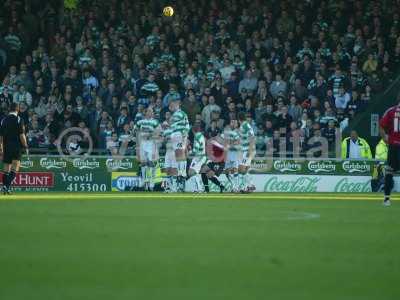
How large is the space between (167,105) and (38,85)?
4.25 meters

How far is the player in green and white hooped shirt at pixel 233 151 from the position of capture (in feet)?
89.6

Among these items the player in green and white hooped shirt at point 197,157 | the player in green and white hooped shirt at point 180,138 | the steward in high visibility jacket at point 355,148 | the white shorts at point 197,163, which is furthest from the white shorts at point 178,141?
the steward in high visibility jacket at point 355,148

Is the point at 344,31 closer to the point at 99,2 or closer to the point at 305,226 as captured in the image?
the point at 99,2

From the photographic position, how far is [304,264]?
9469mm

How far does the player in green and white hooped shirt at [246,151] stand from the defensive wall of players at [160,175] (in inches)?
49.3

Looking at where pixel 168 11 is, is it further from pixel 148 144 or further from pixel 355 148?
pixel 355 148

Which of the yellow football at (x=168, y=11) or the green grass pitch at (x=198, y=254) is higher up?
the yellow football at (x=168, y=11)

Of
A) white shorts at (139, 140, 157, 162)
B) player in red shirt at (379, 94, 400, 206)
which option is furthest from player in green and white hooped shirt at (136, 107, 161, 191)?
player in red shirt at (379, 94, 400, 206)

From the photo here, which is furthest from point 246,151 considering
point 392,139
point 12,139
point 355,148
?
point 392,139

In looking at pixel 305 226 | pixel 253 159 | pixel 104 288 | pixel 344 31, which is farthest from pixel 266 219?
pixel 344 31

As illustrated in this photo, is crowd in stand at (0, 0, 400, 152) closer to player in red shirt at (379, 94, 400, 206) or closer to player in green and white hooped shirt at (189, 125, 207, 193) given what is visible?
player in green and white hooped shirt at (189, 125, 207, 193)

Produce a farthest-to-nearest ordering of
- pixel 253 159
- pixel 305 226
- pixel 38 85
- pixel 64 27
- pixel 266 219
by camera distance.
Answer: pixel 64 27 → pixel 38 85 → pixel 253 159 → pixel 266 219 → pixel 305 226

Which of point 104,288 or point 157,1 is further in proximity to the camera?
point 157,1

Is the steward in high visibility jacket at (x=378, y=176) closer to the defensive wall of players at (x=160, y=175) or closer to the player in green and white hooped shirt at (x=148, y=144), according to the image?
the defensive wall of players at (x=160, y=175)
